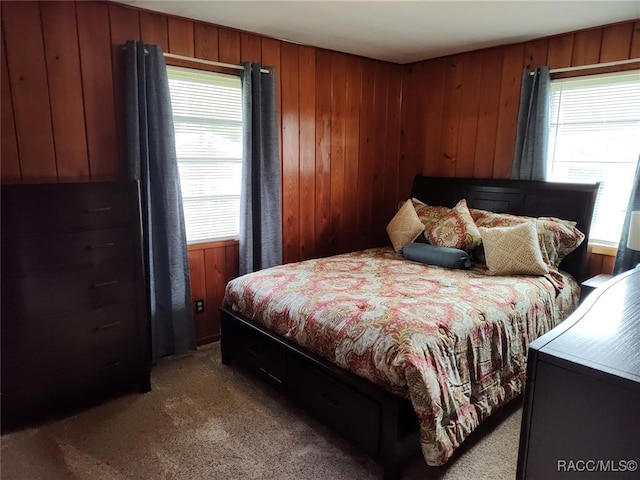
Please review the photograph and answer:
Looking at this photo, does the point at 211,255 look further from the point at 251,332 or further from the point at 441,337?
the point at 441,337

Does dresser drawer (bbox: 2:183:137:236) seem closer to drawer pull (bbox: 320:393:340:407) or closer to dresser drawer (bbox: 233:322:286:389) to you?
dresser drawer (bbox: 233:322:286:389)

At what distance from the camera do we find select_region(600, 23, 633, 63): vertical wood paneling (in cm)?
298

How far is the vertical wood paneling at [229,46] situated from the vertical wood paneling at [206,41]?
4 centimetres

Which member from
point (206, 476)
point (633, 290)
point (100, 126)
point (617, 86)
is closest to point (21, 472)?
point (206, 476)

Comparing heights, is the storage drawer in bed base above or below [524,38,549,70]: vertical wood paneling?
below

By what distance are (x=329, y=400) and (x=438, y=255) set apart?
1455mm

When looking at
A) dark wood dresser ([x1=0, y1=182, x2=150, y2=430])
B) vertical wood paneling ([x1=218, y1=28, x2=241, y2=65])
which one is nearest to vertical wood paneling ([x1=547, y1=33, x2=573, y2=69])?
vertical wood paneling ([x1=218, y1=28, x2=241, y2=65])

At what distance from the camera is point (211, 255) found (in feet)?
11.2

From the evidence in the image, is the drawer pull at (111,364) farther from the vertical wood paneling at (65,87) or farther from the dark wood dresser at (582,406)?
the dark wood dresser at (582,406)

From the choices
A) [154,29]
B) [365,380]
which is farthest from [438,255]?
[154,29]

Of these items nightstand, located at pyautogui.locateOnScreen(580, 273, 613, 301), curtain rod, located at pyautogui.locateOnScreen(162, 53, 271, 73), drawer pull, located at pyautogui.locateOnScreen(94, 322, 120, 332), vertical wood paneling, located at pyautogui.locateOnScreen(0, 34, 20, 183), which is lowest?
drawer pull, located at pyautogui.locateOnScreen(94, 322, 120, 332)

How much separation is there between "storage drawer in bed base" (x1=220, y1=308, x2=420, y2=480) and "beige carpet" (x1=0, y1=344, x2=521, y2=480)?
129mm

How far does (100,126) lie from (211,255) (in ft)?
3.96

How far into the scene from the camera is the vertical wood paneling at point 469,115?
3.84 meters
